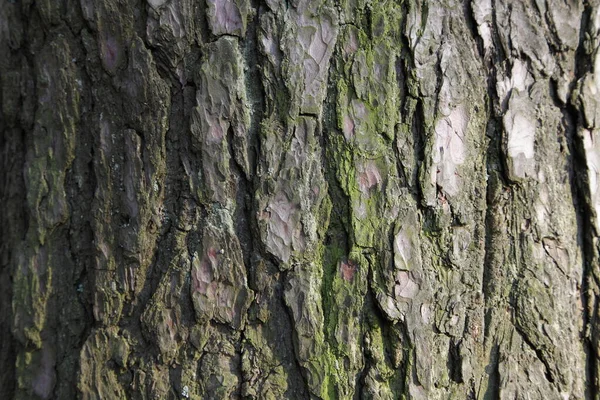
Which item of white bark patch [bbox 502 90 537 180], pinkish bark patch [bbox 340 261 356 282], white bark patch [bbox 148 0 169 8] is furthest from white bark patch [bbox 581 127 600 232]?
white bark patch [bbox 148 0 169 8]

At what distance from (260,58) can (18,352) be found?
95cm

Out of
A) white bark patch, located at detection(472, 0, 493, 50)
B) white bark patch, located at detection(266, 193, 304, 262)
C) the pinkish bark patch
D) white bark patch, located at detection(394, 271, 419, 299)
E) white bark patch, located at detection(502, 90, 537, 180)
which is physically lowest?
white bark patch, located at detection(394, 271, 419, 299)

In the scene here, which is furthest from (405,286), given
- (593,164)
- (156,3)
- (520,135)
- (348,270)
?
(156,3)

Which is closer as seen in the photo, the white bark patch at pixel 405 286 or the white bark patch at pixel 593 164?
the white bark patch at pixel 405 286

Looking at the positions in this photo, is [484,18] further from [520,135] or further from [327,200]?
[327,200]

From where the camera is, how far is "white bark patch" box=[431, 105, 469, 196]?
1.30 meters

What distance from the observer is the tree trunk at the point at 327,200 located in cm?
128

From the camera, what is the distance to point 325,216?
1.29 metres

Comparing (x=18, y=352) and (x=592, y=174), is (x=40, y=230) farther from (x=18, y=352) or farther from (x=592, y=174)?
(x=592, y=174)

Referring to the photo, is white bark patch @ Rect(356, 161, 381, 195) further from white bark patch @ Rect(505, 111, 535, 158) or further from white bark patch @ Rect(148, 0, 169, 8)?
white bark patch @ Rect(148, 0, 169, 8)

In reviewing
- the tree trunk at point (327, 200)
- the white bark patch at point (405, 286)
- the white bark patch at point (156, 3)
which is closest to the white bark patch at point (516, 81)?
the tree trunk at point (327, 200)

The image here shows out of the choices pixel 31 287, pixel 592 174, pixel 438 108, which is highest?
pixel 438 108

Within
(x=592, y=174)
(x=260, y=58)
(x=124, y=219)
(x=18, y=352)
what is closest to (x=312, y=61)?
(x=260, y=58)

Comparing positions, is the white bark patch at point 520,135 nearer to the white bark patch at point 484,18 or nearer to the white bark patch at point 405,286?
the white bark patch at point 484,18
